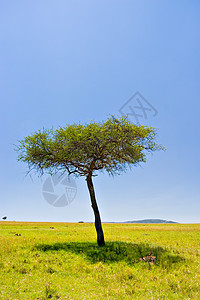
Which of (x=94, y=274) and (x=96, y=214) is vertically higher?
(x=96, y=214)

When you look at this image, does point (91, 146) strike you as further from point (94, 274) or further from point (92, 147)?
point (94, 274)

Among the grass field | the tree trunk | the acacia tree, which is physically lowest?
the grass field

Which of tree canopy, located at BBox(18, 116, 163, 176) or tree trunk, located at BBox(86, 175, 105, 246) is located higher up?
tree canopy, located at BBox(18, 116, 163, 176)

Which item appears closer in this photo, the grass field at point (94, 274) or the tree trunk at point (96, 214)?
the grass field at point (94, 274)


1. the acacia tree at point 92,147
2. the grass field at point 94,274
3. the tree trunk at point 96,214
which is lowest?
the grass field at point 94,274

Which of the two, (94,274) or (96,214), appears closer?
(94,274)

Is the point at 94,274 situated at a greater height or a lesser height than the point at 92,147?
lesser

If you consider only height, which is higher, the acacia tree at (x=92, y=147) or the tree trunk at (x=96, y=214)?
the acacia tree at (x=92, y=147)

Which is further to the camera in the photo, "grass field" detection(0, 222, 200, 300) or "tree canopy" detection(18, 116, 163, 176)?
"tree canopy" detection(18, 116, 163, 176)

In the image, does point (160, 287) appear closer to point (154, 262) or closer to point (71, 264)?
point (154, 262)

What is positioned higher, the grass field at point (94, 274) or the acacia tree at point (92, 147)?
the acacia tree at point (92, 147)

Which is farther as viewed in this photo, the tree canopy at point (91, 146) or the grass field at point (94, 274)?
the tree canopy at point (91, 146)

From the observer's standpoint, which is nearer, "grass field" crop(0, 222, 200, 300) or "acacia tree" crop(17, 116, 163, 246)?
"grass field" crop(0, 222, 200, 300)

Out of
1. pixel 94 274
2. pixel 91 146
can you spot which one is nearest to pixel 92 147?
pixel 91 146
